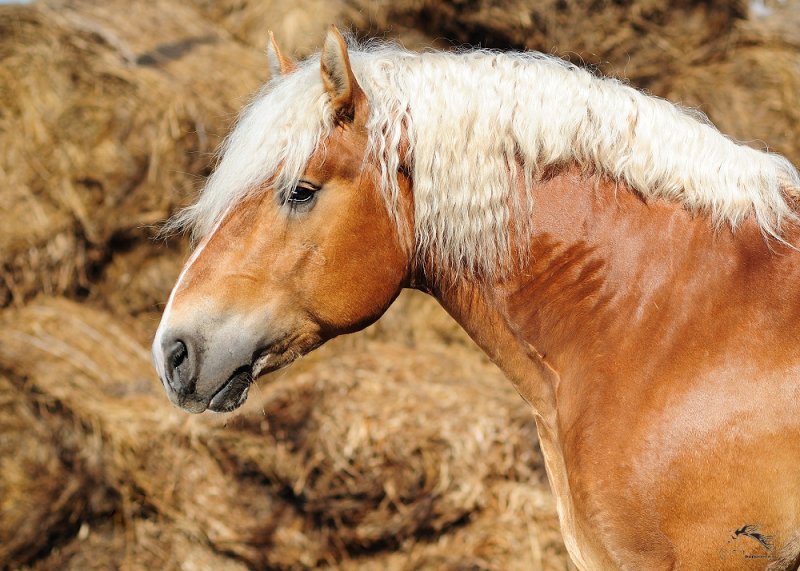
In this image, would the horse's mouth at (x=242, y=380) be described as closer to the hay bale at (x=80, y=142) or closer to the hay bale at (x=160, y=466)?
the hay bale at (x=160, y=466)

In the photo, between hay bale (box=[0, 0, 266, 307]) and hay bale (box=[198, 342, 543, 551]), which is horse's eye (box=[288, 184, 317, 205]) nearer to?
hay bale (box=[198, 342, 543, 551])

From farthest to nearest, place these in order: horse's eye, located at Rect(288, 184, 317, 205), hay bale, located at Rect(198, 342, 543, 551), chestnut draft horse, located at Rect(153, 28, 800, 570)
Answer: hay bale, located at Rect(198, 342, 543, 551), horse's eye, located at Rect(288, 184, 317, 205), chestnut draft horse, located at Rect(153, 28, 800, 570)

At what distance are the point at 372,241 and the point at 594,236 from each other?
46 centimetres

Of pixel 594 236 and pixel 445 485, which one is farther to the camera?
pixel 445 485

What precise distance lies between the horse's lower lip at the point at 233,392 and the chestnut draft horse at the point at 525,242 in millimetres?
Answer: 13

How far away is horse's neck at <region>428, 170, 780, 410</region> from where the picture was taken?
5.13 feet

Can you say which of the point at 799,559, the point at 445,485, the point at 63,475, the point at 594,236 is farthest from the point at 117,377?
the point at 799,559

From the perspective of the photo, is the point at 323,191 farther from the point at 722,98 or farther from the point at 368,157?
the point at 722,98

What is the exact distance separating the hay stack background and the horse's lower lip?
1710 mm

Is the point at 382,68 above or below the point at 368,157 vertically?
above

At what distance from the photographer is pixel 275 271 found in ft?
5.36

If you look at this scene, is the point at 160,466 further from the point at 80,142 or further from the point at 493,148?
the point at 493,148

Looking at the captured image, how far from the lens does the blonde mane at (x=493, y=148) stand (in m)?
1.62

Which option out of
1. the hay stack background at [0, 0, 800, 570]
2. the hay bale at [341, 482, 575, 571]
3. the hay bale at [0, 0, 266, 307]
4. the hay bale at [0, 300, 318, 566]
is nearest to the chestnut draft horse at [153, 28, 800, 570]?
the hay stack background at [0, 0, 800, 570]
